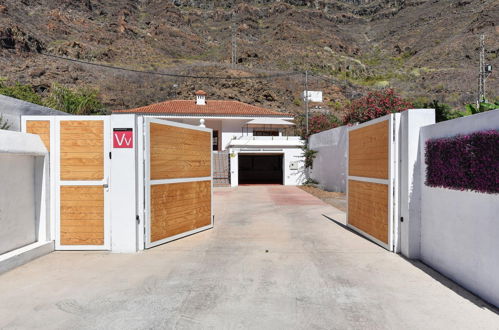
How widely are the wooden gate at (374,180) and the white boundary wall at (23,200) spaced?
7.93 metres

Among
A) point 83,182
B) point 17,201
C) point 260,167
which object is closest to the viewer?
point 17,201

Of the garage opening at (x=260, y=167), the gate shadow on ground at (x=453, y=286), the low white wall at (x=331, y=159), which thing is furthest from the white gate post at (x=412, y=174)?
the garage opening at (x=260, y=167)

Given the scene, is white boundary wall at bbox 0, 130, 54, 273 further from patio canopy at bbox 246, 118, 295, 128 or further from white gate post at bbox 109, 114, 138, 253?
patio canopy at bbox 246, 118, 295, 128

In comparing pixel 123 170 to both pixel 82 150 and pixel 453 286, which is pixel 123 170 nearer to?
pixel 82 150

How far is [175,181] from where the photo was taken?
24.8 feet

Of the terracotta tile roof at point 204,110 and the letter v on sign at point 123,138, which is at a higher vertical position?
the terracotta tile roof at point 204,110

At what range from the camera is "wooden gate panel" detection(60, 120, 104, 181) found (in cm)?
673

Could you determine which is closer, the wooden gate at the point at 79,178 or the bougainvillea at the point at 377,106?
the wooden gate at the point at 79,178

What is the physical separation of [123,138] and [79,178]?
4.84 ft

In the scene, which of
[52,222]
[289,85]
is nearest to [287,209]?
[52,222]

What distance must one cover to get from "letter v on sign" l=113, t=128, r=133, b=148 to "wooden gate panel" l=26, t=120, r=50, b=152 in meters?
1.62

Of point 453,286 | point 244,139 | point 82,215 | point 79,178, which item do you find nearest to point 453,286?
point 453,286

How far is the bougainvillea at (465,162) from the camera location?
13.6 feet

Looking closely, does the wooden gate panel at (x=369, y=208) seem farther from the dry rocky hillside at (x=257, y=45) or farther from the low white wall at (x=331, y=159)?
the dry rocky hillside at (x=257, y=45)
